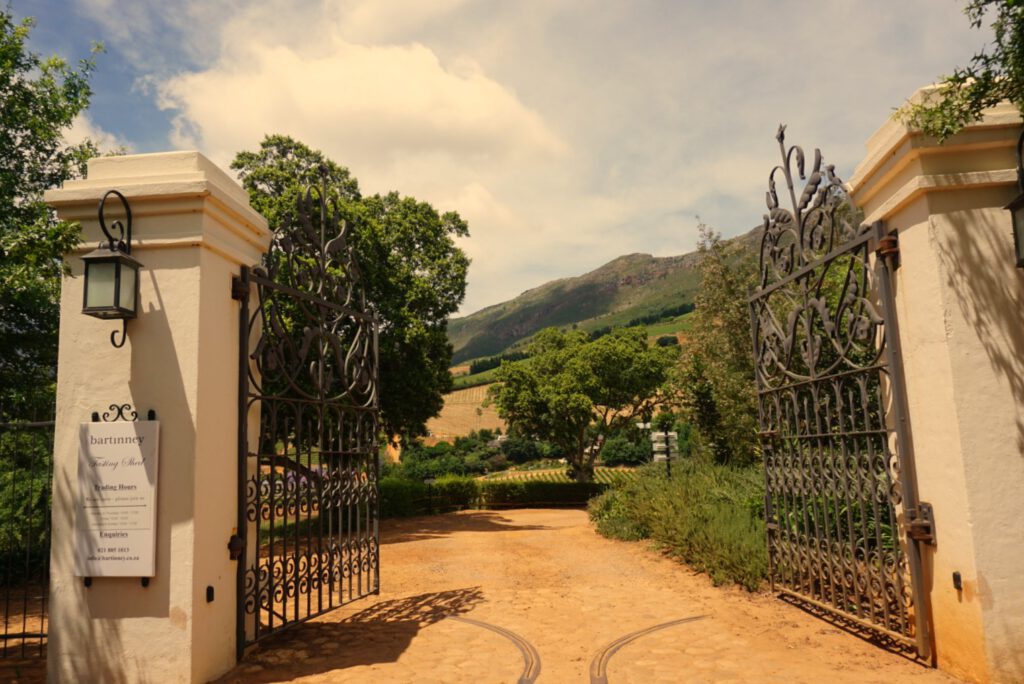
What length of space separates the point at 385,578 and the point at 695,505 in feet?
16.3

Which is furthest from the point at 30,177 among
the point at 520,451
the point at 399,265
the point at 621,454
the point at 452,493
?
the point at 520,451

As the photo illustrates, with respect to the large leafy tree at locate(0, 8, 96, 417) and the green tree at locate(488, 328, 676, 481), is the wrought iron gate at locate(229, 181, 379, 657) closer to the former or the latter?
the large leafy tree at locate(0, 8, 96, 417)

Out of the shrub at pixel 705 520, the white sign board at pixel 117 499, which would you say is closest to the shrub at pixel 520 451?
the shrub at pixel 705 520

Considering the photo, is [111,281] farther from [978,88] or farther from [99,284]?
[978,88]

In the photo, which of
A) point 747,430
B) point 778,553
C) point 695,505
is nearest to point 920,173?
point 778,553

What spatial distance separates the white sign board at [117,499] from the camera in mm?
4801

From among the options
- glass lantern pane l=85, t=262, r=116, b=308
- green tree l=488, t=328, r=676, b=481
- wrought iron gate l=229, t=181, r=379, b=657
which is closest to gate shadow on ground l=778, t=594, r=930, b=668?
wrought iron gate l=229, t=181, r=379, b=657

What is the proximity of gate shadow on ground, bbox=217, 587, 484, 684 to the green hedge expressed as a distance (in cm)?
1481

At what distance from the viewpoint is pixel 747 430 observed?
48.9 ft

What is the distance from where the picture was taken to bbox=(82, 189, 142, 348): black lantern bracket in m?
4.79

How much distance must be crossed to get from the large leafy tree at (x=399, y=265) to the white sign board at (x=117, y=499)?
1272 centimetres

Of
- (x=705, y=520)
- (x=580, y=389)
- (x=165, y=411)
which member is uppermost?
(x=580, y=389)

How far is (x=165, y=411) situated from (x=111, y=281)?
0.99 meters

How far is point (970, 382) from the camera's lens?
4672 millimetres
